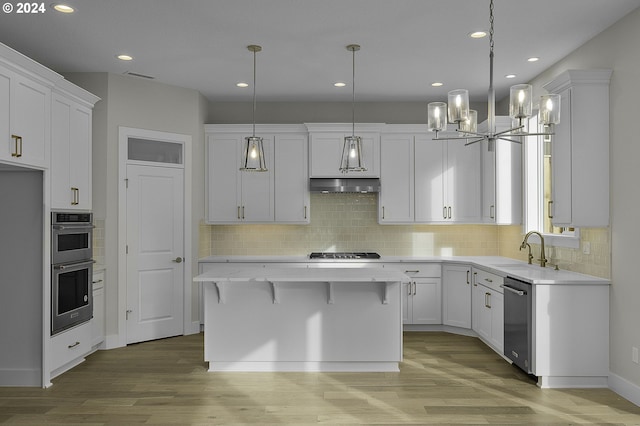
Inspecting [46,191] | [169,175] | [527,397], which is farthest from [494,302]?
[46,191]

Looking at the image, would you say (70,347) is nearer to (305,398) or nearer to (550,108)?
(305,398)

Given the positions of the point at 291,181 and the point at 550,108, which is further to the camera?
the point at 291,181

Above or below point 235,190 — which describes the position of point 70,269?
below

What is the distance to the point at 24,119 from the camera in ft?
12.5

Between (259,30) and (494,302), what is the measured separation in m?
3.53

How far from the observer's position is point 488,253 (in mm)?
6668

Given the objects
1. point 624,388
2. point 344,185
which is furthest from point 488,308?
point 344,185

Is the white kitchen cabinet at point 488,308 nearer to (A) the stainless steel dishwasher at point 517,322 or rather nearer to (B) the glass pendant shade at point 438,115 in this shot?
(A) the stainless steel dishwasher at point 517,322

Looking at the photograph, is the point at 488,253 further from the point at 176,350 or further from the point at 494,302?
the point at 176,350

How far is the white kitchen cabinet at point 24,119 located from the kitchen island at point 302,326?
1.75 metres

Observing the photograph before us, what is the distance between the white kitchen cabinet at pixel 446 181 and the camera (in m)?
6.28

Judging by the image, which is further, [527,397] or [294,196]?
[294,196]

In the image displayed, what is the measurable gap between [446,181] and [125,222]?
3943 millimetres

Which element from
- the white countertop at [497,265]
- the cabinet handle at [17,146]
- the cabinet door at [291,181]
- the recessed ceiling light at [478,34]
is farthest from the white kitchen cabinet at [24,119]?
the recessed ceiling light at [478,34]
